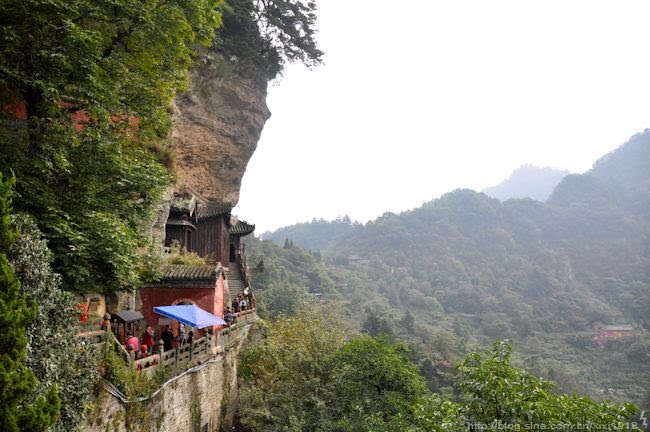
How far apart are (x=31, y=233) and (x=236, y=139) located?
68.8 ft

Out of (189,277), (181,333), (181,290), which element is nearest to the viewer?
(181,333)

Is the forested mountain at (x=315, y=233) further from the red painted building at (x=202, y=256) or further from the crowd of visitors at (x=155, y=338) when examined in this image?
the crowd of visitors at (x=155, y=338)

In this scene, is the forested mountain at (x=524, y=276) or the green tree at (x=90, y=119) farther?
the forested mountain at (x=524, y=276)

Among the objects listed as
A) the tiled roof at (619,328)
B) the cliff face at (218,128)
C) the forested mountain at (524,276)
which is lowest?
the tiled roof at (619,328)

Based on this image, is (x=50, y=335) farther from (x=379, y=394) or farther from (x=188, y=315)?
(x=379, y=394)

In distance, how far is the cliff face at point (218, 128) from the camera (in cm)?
2356

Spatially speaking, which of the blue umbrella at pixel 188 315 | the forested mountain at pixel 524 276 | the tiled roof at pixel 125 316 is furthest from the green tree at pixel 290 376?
the forested mountain at pixel 524 276

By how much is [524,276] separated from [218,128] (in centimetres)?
10210

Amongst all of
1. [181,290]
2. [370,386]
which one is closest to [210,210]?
[181,290]

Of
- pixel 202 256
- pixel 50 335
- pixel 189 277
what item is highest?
pixel 202 256

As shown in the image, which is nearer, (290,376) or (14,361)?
(14,361)

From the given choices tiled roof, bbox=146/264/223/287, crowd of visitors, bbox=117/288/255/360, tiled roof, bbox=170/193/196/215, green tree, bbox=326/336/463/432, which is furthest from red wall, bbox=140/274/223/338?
tiled roof, bbox=170/193/196/215

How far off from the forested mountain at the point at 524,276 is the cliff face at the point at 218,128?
89.2 feet

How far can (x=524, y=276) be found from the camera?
107 metres
